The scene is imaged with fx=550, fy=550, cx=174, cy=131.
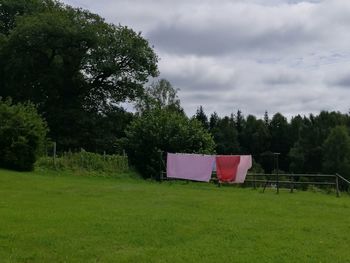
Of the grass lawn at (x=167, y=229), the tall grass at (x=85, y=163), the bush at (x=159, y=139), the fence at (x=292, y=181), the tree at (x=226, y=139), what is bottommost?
the grass lawn at (x=167, y=229)

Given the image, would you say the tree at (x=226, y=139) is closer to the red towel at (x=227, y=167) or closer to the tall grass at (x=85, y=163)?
the tall grass at (x=85, y=163)

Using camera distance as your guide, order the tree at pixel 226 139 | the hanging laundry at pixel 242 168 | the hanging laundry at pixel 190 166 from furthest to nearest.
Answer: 1. the tree at pixel 226 139
2. the hanging laundry at pixel 190 166
3. the hanging laundry at pixel 242 168

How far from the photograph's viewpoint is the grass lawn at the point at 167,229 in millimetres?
9977

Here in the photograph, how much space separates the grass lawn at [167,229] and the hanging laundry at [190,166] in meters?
9.10

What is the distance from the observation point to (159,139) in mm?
40031

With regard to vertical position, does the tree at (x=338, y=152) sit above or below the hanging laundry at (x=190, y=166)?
above

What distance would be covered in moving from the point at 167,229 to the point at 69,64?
48.7 m

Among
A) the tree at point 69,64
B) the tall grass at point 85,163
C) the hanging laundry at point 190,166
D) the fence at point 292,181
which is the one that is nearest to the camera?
the fence at point 292,181

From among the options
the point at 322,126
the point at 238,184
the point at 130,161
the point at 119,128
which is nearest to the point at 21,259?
the point at 238,184

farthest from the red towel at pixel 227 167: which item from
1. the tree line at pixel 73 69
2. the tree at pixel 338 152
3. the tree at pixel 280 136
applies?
the tree at pixel 280 136

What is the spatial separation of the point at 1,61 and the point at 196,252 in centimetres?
5354

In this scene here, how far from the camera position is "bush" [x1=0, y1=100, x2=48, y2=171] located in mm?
31031

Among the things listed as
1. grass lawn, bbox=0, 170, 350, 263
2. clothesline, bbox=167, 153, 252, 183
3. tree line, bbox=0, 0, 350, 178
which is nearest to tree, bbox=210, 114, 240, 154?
tree line, bbox=0, 0, 350, 178

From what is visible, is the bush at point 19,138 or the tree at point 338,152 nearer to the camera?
the bush at point 19,138
